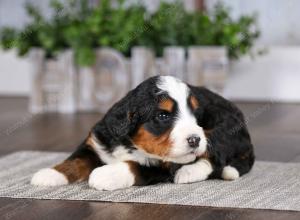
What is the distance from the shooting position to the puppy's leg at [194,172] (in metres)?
2.55

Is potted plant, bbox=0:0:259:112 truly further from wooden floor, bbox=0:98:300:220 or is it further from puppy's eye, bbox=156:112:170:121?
puppy's eye, bbox=156:112:170:121

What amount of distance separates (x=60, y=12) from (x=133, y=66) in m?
0.75

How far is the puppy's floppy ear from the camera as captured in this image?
243 cm

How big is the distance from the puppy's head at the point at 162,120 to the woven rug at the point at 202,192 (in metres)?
0.14

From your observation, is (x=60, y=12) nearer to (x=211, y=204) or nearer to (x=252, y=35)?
(x=252, y=35)

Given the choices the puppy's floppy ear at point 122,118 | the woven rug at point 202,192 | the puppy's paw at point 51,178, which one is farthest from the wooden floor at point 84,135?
the puppy's floppy ear at point 122,118

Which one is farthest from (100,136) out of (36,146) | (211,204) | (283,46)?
(283,46)

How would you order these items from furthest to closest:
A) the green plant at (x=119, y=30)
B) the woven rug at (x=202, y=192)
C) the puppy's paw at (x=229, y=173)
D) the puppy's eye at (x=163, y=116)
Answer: the green plant at (x=119, y=30)
the puppy's paw at (x=229, y=173)
the puppy's eye at (x=163, y=116)
the woven rug at (x=202, y=192)

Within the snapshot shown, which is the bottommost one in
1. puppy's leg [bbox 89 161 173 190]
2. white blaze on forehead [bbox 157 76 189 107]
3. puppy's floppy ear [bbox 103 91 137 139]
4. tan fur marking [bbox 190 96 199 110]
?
puppy's leg [bbox 89 161 173 190]

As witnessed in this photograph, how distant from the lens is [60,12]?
17.7 ft

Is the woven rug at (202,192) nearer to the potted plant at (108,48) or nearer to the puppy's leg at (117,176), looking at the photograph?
the puppy's leg at (117,176)

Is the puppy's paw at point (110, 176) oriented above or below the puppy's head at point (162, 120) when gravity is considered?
below

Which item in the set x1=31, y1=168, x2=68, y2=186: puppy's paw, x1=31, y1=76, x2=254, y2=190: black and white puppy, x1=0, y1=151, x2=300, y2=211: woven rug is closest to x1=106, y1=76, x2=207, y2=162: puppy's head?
x1=31, y1=76, x2=254, y2=190: black and white puppy

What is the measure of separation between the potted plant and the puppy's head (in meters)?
2.67
